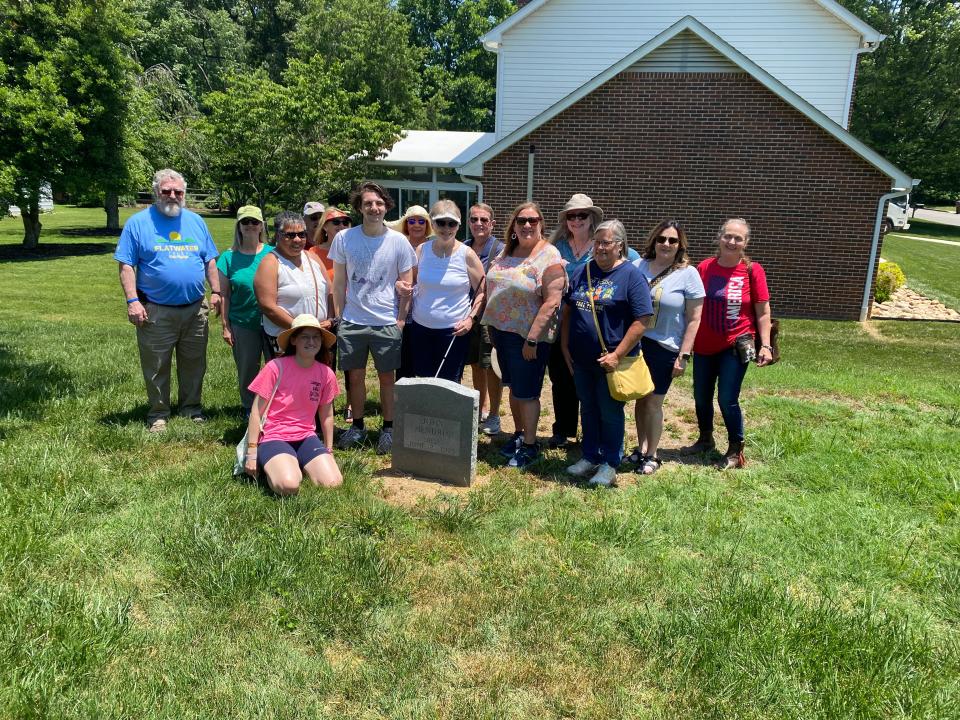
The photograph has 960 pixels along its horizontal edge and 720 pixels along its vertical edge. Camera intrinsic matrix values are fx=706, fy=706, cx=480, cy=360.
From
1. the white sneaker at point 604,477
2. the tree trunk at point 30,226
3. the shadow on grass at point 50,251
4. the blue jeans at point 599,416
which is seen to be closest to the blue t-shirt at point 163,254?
the blue jeans at point 599,416

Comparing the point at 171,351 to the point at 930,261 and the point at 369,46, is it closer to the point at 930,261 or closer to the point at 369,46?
the point at 930,261

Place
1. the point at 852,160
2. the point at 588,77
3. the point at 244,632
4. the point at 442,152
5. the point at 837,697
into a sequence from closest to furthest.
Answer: the point at 837,697 → the point at 244,632 → the point at 852,160 → the point at 588,77 → the point at 442,152

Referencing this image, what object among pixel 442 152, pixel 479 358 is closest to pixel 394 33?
pixel 442 152

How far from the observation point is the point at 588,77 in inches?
693

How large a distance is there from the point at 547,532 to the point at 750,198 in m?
11.5

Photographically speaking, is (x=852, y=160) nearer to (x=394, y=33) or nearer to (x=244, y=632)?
(x=244, y=632)

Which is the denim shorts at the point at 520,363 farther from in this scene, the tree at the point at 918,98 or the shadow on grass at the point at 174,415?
the tree at the point at 918,98

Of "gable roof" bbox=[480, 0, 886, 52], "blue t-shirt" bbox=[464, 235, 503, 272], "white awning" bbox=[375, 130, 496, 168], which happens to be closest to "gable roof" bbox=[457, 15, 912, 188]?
"gable roof" bbox=[480, 0, 886, 52]

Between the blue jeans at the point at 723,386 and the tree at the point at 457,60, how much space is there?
3648 centimetres

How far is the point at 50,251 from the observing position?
20.5 m

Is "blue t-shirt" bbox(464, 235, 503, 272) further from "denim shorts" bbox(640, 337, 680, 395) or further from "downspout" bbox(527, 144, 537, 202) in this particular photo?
"downspout" bbox(527, 144, 537, 202)

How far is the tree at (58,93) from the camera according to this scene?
18.4m

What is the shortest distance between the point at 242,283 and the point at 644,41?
15.2 metres

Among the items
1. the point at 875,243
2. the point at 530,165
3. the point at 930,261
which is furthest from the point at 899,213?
the point at 530,165
